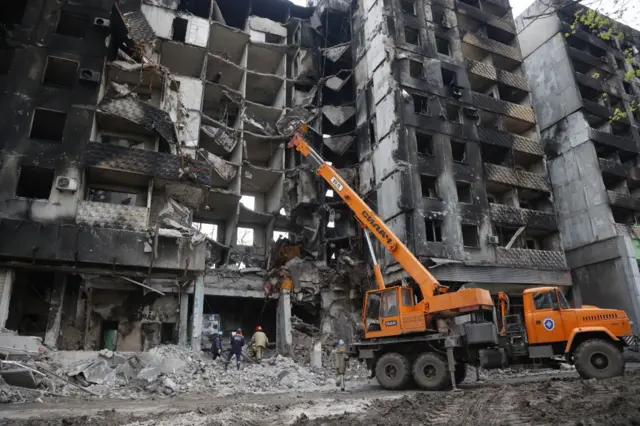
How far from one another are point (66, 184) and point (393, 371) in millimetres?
16576

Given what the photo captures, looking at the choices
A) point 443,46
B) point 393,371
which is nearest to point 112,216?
point 393,371

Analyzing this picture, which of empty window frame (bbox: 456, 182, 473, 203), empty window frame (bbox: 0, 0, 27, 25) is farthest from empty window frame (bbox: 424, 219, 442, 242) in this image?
empty window frame (bbox: 0, 0, 27, 25)

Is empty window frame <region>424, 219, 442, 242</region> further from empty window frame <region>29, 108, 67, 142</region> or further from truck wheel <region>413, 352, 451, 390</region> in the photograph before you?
empty window frame <region>29, 108, 67, 142</region>

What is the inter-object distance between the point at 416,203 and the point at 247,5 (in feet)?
72.7

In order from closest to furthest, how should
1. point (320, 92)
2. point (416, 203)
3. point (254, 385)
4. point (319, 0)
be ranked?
point (254, 385) → point (416, 203) → point (320, 92) → point (319, 0)

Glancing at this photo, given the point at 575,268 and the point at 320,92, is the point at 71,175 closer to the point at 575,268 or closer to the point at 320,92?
the point at 320,92

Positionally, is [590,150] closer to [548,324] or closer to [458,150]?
[458,150]

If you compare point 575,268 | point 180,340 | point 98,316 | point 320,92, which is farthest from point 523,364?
point 320,92

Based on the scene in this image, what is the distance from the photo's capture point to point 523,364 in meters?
13.0

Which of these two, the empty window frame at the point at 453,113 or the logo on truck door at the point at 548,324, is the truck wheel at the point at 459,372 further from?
the empty window frame at the point at 453,113

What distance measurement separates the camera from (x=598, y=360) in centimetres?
1190

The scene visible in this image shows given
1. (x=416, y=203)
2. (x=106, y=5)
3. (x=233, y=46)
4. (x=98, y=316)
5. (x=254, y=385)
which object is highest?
(x=233, y=46)

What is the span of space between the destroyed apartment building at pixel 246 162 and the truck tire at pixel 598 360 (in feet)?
38.7

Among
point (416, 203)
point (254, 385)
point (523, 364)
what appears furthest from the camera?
point (416, 203)
